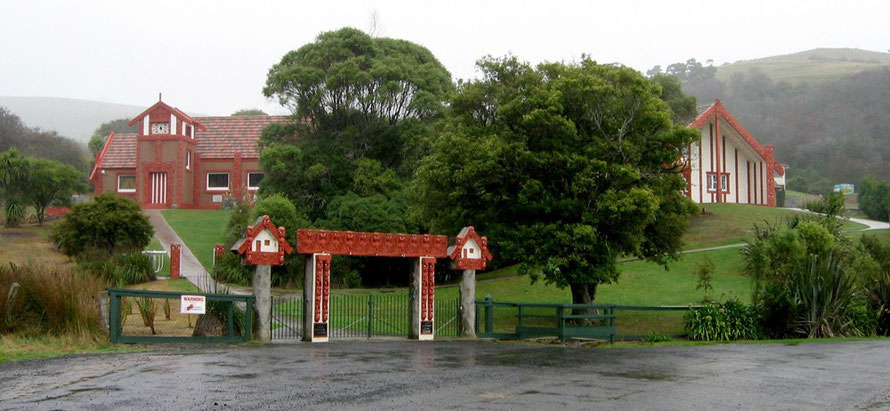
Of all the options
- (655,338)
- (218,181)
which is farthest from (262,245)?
(218,181)

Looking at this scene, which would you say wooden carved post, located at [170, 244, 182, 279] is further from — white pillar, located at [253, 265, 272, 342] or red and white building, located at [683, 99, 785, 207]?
red and white building, located at [683, 99, 785, 207]

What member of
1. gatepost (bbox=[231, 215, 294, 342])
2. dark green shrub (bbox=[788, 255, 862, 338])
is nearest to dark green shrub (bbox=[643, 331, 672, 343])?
dark green shrub (bbox=[788, 255, 862, 338])

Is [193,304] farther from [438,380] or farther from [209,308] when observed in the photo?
[438,380]

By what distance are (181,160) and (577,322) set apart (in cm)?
4139

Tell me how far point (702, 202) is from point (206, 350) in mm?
40388

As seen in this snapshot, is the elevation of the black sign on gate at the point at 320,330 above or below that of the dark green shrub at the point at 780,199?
below

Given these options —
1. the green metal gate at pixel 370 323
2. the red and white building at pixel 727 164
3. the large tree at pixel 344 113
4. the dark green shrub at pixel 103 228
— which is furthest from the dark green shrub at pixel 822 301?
the dark green shrub at pixel 103 228

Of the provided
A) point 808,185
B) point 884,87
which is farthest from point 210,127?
point 884,87

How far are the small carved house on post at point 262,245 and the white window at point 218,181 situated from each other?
1731 inches

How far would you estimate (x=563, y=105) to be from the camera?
26719 mm

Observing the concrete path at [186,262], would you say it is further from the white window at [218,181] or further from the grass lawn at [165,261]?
the white window at [218,181]

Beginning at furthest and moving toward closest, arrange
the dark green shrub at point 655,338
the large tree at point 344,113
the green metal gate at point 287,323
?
the large tree at point 344,113
the dark green shrub at point 655,338
the green metal gate at point 287,323

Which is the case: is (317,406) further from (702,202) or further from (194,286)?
(702,202)

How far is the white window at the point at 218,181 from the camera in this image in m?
62.4
